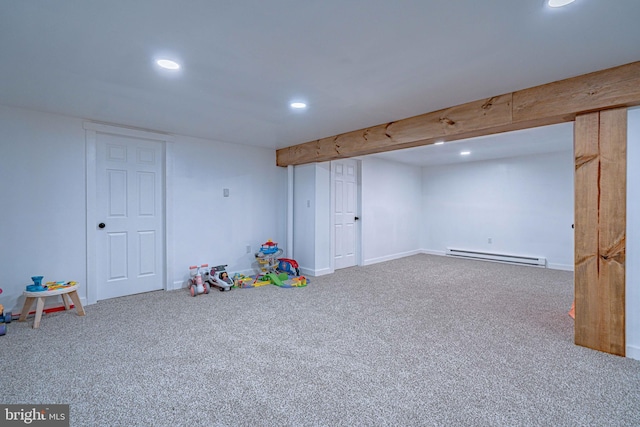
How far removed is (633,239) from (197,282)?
4546 mm

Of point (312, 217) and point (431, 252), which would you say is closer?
point (312, 217)

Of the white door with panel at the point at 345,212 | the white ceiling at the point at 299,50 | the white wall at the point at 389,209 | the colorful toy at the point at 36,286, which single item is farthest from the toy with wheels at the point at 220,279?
the white wall at the point at 389,209

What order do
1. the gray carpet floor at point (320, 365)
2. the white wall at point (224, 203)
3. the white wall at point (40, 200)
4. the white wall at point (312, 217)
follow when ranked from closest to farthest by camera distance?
the gray carpet floor at point (320, 365), the white wall at point (40, 200), the white wall at point (224, 203), the white wall at point (312, 217)

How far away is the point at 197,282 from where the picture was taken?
13.7 ft

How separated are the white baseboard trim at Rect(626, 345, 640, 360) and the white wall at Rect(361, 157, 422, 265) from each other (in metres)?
→ 4.11

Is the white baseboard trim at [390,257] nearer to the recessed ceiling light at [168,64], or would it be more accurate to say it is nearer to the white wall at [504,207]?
the white wall at [504,207]

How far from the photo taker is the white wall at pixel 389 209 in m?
6.34

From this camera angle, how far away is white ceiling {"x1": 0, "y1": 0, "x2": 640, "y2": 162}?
1624 mm

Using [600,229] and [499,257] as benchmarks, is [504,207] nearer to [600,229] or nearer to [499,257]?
[499,257]

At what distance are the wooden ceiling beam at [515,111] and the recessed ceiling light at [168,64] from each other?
237 centimetres

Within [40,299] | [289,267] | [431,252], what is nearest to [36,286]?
[40,299]

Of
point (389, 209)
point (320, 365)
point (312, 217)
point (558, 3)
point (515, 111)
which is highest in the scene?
point (558, 3)

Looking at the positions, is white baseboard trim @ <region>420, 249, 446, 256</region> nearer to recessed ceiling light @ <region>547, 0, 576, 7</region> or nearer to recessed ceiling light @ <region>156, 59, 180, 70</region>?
recessed ceiling light @ <region>547, 0, 576, 7</region>

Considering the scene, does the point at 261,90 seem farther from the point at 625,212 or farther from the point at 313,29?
the point at 625,212
